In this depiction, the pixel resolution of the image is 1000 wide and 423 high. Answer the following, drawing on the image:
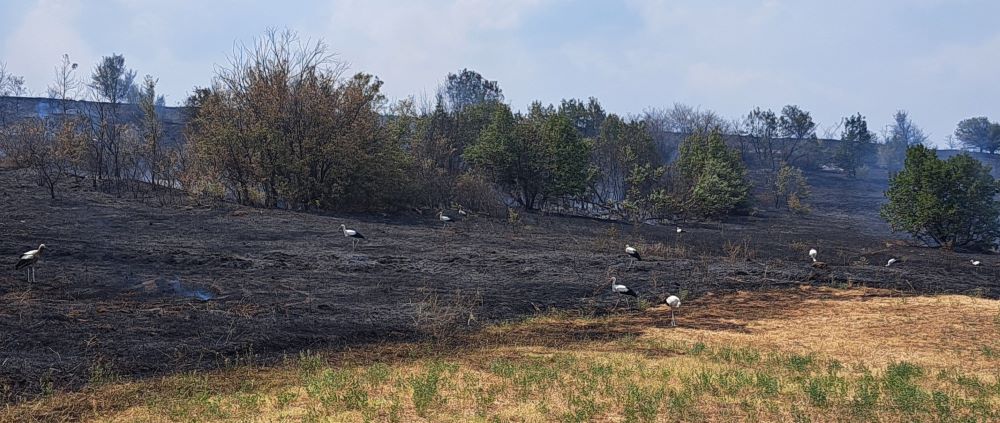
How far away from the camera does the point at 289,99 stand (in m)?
26.5

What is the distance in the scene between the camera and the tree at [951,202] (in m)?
26.6

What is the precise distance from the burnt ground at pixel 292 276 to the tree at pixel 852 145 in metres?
45.8

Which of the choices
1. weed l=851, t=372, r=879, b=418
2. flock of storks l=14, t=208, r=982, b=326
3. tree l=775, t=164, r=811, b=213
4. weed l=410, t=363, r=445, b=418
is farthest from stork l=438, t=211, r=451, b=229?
tree l=775, t=164, r=811, b=213

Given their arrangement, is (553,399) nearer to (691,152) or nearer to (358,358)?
(358,358)

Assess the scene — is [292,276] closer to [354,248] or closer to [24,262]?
[354,248]

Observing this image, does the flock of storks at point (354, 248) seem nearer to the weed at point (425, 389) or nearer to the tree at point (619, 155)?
the weed at point (425, 389)

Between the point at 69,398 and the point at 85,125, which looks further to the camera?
the point at 85,125

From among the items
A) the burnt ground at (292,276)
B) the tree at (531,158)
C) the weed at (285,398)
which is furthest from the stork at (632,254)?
the tree at (531,158)

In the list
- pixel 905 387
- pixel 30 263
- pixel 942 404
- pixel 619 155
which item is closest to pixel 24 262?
pixel 30 263

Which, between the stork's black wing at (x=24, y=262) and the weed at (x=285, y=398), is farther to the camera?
the stork's black wing at (x=24, y=262)

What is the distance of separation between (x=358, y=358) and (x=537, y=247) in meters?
11.7

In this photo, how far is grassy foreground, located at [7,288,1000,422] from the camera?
7047 mm

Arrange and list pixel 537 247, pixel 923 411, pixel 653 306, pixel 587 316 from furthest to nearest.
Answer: pixel 537 247, pixel 653 306, pixel 587 316, pixel 923 411

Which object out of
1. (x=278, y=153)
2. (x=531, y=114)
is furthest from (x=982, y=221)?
(x=278, y=153)
